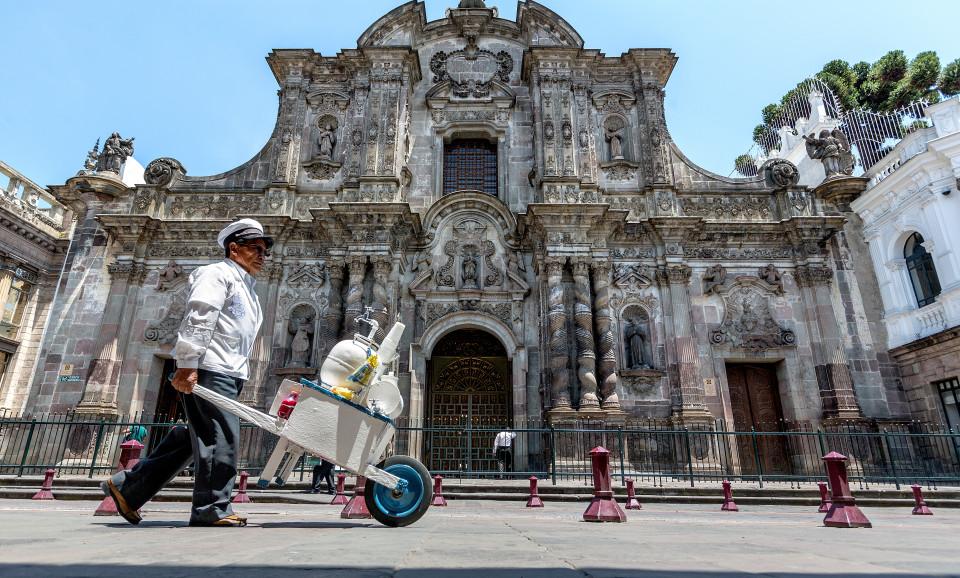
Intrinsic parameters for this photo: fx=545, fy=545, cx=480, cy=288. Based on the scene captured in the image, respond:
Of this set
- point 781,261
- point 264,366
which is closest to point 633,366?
point 781,261

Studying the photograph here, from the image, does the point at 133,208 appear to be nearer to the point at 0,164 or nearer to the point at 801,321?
the point at 0,164

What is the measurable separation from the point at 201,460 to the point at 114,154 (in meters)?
16.0

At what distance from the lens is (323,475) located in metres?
9.80

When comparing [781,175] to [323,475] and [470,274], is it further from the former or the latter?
[323,475]

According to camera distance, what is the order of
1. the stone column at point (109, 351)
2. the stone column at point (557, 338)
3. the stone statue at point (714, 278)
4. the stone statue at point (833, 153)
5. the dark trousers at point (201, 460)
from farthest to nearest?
the stone statue at point (833, 153), the stone statue at point (714, 278), the stone column at point (109, 351), the stone column at point (557, 338), the dark trousers at point (201, 460)

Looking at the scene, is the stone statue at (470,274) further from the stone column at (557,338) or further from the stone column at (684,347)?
the stone column at (684,347)

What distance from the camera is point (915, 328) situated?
540 inches

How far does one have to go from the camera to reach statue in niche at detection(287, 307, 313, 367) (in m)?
13.8

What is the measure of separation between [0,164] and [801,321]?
25.7 metres

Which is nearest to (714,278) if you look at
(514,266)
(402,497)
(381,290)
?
(514,266)

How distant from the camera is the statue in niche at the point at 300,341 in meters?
13.8

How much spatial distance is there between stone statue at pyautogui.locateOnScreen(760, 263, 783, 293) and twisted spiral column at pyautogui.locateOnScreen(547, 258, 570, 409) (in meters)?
5.54

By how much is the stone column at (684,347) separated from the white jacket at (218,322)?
1148 cm

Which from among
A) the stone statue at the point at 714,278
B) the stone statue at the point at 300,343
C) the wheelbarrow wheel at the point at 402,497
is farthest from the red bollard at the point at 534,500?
the stone statue at the point at 714,278
